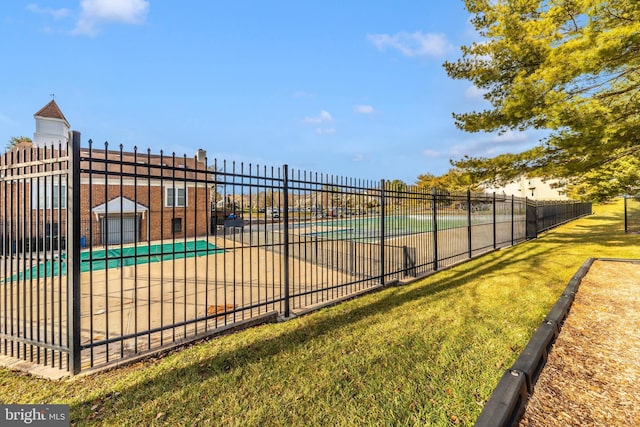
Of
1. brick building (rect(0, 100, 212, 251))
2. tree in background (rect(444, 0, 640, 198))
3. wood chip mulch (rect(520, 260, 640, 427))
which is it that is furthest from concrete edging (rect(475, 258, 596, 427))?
tree in background (rect(444, 0, 640, 198))

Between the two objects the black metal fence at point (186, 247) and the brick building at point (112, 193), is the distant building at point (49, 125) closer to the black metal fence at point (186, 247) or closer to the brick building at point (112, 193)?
the brick building at point (112, 193)

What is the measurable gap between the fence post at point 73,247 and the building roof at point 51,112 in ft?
86.6

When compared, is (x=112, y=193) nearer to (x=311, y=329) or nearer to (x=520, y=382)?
(x=311, y=329)

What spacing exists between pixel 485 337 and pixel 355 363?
185 cm

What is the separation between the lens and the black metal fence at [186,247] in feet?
9.84

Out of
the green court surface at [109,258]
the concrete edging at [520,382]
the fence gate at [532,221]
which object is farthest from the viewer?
the fence gate at [532,221]

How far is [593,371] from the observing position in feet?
9.57

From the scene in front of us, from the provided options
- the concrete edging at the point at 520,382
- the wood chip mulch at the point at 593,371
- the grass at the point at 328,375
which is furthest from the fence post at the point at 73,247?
the wood chip mulch at the point at 593,371

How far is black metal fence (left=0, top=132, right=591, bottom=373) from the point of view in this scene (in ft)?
9.84

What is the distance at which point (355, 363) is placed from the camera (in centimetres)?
316

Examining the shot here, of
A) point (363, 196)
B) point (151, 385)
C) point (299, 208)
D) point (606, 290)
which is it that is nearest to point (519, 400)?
point (151, 385)

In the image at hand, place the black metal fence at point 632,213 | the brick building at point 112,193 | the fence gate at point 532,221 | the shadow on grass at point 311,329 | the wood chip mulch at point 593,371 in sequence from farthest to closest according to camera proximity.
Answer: the black metal fence at point 632,213, the fence gate at point 532,221, the brick building at point 112,193, the shadow on grass at point 311,329, the wood chip mulch at point 593,371

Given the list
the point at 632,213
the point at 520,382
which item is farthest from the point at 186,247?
the point at 632,213

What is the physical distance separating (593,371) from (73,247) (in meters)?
5.36
